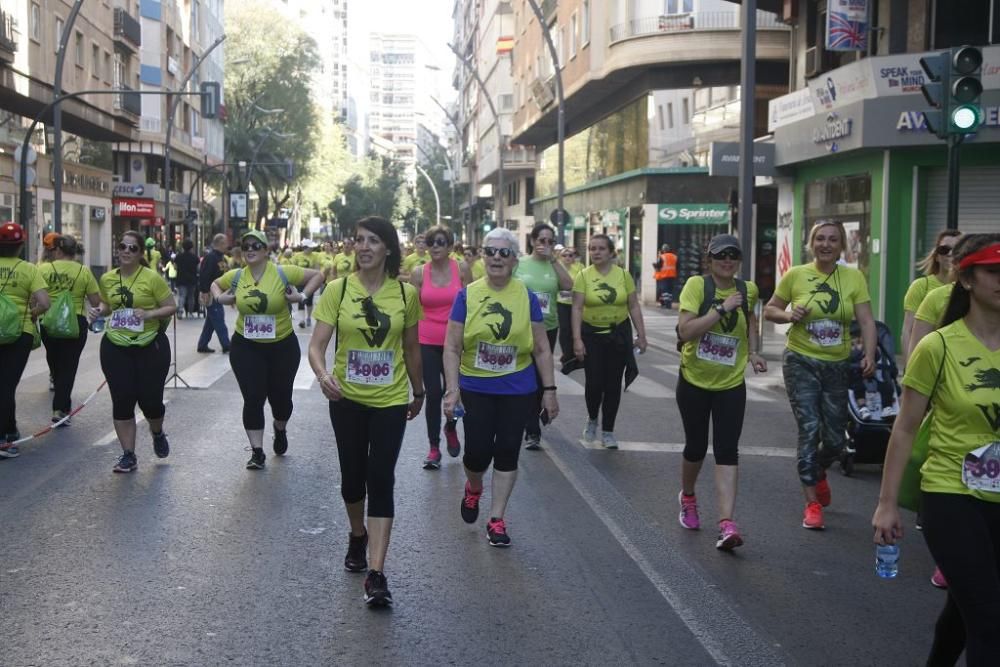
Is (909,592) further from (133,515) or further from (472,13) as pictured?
(472,13)

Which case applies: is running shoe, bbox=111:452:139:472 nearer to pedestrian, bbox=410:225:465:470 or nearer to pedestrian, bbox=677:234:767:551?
pedestrian, bbox=410:225:465:470

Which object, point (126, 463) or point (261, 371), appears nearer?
point (126, 463)

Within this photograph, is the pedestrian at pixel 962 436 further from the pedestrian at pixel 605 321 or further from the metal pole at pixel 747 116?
the metal pole at pixel 747 116

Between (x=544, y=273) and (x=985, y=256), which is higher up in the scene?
(x=985, y=256)

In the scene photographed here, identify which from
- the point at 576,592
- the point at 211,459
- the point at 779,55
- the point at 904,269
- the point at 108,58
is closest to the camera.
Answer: the point at 576,592

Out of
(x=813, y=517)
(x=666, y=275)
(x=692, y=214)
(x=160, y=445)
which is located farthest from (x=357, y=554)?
(x=692, y=214)

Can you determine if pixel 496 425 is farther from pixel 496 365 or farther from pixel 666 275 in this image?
pixel 666 275

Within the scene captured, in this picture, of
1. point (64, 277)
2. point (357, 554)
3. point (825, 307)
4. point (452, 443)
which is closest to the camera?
point (357, 554)

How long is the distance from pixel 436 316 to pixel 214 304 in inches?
380

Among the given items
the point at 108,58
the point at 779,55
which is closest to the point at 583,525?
the point at 779,55

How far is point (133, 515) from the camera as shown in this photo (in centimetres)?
738

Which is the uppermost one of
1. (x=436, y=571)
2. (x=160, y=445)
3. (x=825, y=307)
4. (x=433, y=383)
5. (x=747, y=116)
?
(x=747, y=116)

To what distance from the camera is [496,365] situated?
6.78 meters

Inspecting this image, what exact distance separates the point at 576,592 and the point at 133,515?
2.99m
